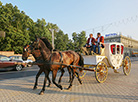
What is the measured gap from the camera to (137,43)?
317ft

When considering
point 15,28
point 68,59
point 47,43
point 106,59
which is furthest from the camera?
point 15,28

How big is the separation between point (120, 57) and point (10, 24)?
23611 millimetres

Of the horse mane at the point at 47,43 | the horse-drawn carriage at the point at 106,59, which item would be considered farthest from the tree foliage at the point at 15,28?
the horse mane at the point at 47,43

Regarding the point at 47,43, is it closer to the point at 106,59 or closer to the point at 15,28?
the point at 106,59

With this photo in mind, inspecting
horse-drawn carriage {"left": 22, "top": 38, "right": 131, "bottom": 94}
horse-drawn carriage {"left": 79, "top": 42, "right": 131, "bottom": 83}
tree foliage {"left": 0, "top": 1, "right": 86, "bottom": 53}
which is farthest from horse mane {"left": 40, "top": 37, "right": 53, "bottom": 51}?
tree foliage {"left": 0, "top": 1, "right": 86, "bottom": 53}

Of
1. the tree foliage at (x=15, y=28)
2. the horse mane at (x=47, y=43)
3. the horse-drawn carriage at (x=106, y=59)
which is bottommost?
the horse-drawn carriage at (x=106, y=59)

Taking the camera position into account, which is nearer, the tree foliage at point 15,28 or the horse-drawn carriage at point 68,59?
the horse-drawn carriage at point 68,59

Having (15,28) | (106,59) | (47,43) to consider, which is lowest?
(106,59)

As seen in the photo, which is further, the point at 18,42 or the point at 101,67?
the point at 18,42

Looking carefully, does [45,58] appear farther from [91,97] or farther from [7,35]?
[7,35]

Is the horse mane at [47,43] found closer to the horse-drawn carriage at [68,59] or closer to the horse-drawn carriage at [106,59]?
the horse-drawn carriage at [68,59]

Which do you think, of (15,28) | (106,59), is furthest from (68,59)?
(15,28)

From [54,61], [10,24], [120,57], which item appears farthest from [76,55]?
[10,24]

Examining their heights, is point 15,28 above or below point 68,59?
above
